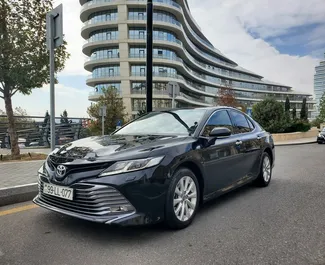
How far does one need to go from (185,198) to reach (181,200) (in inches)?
3.1

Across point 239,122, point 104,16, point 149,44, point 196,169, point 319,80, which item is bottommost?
point 196,169

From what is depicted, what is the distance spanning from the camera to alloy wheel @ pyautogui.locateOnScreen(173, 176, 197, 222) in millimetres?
3191

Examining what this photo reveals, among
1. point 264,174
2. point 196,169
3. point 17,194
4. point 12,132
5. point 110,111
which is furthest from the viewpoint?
point 110,111

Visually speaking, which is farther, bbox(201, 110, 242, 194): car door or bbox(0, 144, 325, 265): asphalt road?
bbox(201, 110, 242, 194): car door

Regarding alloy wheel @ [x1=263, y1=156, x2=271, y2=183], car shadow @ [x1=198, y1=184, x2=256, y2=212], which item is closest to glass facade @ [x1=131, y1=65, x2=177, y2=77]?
alloy wheel @ [x1=263, y1=156, x2=271, y2=183]

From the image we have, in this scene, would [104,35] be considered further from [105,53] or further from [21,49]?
[21,49]

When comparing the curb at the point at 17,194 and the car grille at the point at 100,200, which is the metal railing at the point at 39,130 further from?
the car grille at the point at 100,200

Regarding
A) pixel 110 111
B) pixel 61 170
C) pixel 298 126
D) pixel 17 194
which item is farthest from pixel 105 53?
pixel 61 170

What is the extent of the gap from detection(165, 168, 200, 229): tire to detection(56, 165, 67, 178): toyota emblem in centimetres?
111

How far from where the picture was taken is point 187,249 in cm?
274

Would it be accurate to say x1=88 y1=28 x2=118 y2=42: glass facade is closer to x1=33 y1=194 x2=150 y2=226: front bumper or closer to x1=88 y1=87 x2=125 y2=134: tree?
x1=88 y1=87 x2=125 y2=134: tree

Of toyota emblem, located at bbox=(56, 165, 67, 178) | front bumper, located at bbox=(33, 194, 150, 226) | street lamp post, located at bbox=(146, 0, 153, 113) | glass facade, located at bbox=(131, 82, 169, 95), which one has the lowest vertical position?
front bumper, located at bbox=(33, 194, 150, 226)

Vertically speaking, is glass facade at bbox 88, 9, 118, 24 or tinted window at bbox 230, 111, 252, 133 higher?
glass facade at bbox 88, 9, 118, 24

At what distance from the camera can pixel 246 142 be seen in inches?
186
